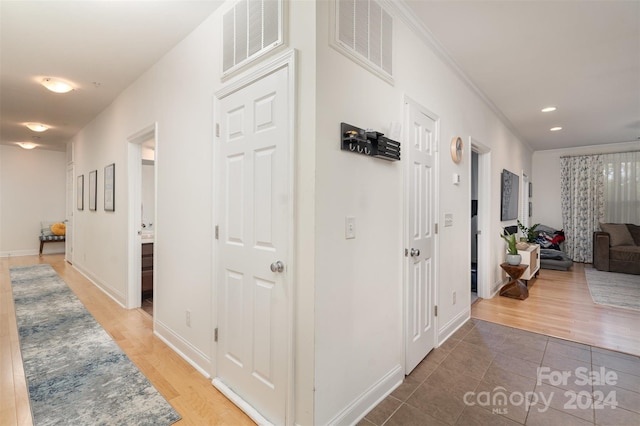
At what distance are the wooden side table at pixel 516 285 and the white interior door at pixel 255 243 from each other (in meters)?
3.74

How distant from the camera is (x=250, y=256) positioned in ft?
5.96

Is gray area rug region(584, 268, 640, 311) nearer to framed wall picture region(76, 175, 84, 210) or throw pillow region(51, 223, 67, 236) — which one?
framed wall picture region(76, 175, 84, 210)

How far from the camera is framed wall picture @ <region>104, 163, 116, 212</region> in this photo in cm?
386

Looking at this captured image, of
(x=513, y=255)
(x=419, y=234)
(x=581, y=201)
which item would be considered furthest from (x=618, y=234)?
(x=419, y=234)

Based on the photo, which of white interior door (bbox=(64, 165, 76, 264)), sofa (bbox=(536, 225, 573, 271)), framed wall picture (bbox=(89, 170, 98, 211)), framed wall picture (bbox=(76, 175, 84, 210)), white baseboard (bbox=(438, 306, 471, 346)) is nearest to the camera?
white baseboard (bbox=(438, 306, 471, 346))

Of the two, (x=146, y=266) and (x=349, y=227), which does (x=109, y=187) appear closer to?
(x=146, y=266)

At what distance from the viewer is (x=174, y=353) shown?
252 cm

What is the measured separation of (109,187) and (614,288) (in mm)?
7428

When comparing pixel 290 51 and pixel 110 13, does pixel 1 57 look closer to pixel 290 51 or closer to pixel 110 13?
pixel 110 13

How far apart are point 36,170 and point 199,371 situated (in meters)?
8.02

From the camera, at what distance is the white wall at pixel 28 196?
676 cm

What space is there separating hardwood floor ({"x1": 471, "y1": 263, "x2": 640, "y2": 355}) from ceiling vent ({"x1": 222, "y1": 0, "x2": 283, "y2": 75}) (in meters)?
3.43

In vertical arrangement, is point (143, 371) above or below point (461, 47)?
below

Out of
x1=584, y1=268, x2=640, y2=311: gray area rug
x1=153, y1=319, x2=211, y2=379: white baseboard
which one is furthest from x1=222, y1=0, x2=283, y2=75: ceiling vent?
x1=584, y1=268, x2=640, y2=311: gray area rug
